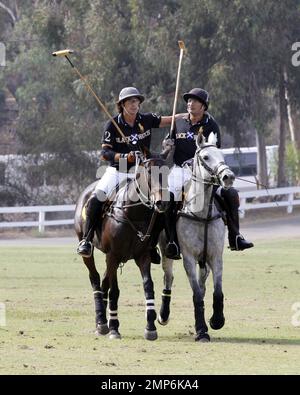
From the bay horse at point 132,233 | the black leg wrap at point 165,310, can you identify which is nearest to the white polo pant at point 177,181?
the bay horse at point 132,233

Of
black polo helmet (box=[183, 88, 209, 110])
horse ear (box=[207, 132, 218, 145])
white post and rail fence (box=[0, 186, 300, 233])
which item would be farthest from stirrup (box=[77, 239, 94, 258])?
white post and rail fence (box=[0, 186, 300, 233])

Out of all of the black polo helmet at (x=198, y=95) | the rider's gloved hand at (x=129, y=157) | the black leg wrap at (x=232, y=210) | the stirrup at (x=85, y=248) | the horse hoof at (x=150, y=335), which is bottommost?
the horse hoof at (x=150, y=335)

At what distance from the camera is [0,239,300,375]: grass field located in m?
11.6

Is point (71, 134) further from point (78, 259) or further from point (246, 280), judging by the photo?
point (246, 280)

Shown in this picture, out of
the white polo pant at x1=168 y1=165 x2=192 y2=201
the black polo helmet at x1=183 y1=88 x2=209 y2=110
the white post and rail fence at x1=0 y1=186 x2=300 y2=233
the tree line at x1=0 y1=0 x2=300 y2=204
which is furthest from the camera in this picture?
the tree line at x1=0 y1=0 x2=300 y2=204

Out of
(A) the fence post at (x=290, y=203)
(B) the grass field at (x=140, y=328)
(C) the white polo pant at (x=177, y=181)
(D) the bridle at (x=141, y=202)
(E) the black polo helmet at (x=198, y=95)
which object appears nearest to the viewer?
(B) the grass field at (x=140, y=328)

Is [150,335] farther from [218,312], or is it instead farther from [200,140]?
[200,140]

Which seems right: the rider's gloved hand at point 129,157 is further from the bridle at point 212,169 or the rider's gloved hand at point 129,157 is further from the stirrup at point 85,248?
the stirrup at point 85,248

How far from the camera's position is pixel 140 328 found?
49.3 ft

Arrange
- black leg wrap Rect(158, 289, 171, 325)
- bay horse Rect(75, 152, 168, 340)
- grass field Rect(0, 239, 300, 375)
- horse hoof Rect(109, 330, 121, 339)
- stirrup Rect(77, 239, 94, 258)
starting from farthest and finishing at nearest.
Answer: black leg wrap Rect(158, 289, 171, 325), stirrup Rect(77, 239, 94, 258), horse hoof Rect(109, 330, 121, 339), bay horse Rect(75, 152, 168, 340), grass field Rect(0, 239, 300, 375)

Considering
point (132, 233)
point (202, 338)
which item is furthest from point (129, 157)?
point (202, 338)

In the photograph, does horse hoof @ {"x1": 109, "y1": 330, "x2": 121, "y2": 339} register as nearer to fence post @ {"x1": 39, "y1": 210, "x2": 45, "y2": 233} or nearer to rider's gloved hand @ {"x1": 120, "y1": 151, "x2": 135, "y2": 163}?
rider's gloved hand @ {"x1": 120, "y1": 151, "x2": 135, "y2": 163}

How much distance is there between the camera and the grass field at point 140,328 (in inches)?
456

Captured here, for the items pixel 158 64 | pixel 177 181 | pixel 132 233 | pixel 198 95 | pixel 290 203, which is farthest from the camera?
pixel 290 203
